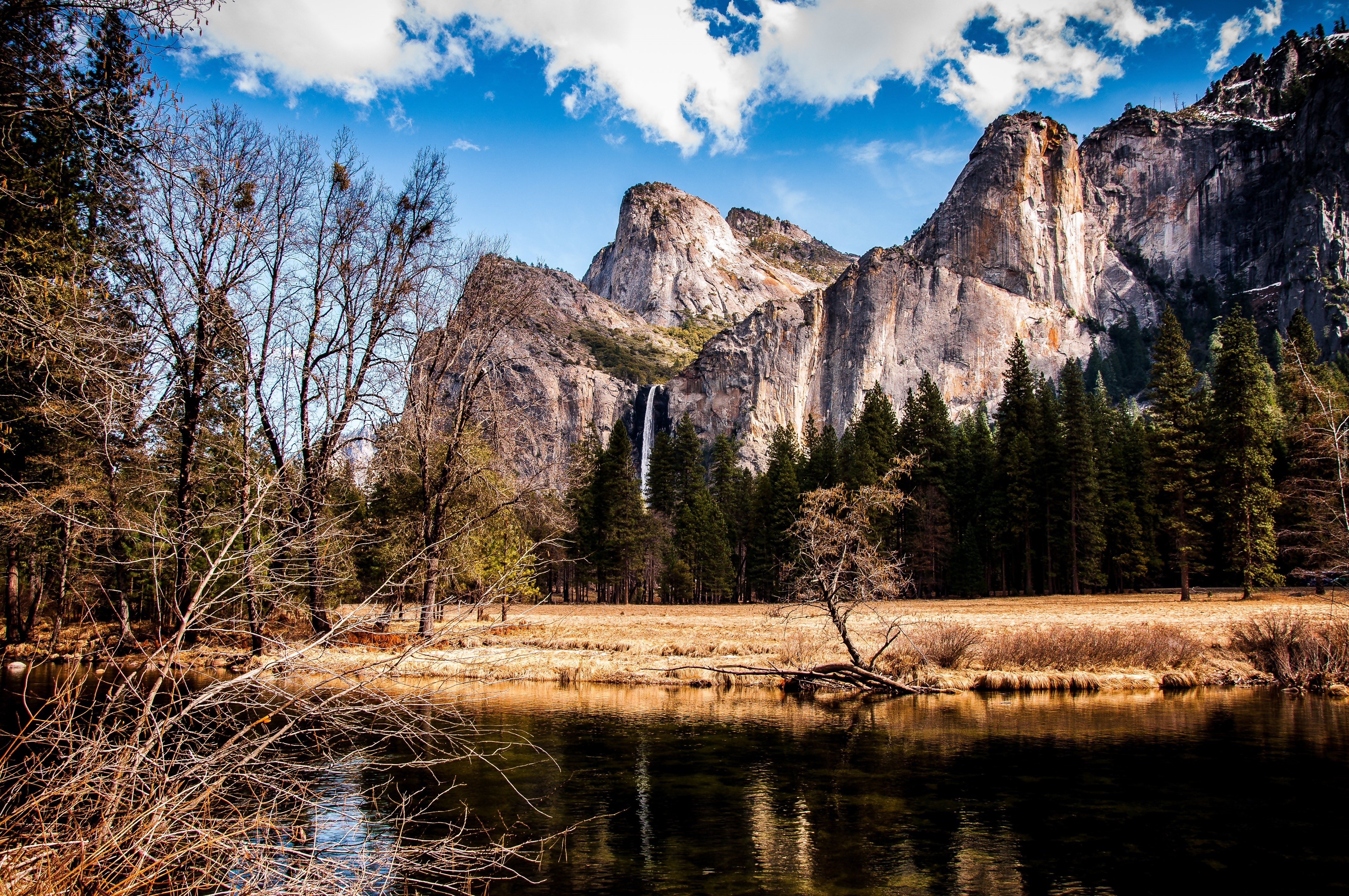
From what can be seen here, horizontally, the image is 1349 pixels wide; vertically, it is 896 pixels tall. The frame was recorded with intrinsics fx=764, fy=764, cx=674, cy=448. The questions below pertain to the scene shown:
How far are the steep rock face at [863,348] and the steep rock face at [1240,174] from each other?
43866mm

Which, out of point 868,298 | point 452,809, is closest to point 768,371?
point 868,298

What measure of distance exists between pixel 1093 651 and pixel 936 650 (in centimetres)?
424

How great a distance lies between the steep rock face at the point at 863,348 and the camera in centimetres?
12562

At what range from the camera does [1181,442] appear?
4009 centimetres

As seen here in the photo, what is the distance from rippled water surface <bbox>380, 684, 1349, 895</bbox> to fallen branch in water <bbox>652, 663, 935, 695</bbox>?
206 centimetres

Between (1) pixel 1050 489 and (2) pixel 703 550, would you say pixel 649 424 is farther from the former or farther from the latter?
(1) pixel 1050 489

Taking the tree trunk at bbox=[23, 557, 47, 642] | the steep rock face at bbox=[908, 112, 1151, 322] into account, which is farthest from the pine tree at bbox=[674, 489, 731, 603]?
the steep rock face at bbox=[908, 112, 1151, 322]

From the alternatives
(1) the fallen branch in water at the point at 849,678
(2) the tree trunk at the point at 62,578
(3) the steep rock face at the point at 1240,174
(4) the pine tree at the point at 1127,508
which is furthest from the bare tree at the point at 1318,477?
(3) the steep rock face at the point at 1240,174

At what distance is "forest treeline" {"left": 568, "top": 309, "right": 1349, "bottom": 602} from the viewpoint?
3928 centimetres

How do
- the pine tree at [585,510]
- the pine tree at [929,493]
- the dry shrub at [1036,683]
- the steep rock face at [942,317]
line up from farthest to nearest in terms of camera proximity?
1. the steep rock face at [942,317]
2. the pine tree at [585,510]
3. the pine tree at [929,493]
4. the dry shrub at [1036,683]

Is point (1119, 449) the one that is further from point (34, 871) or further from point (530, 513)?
point (34, 871)

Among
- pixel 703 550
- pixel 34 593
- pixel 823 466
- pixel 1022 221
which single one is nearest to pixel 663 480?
pixel 703 550

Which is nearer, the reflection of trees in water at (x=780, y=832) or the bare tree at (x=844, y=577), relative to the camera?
the reflection of trees in water at (x=780, y=832)

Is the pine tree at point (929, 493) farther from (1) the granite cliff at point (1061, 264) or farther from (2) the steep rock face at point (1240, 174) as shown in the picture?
(2) the steep rock face at point (1240, 174)
